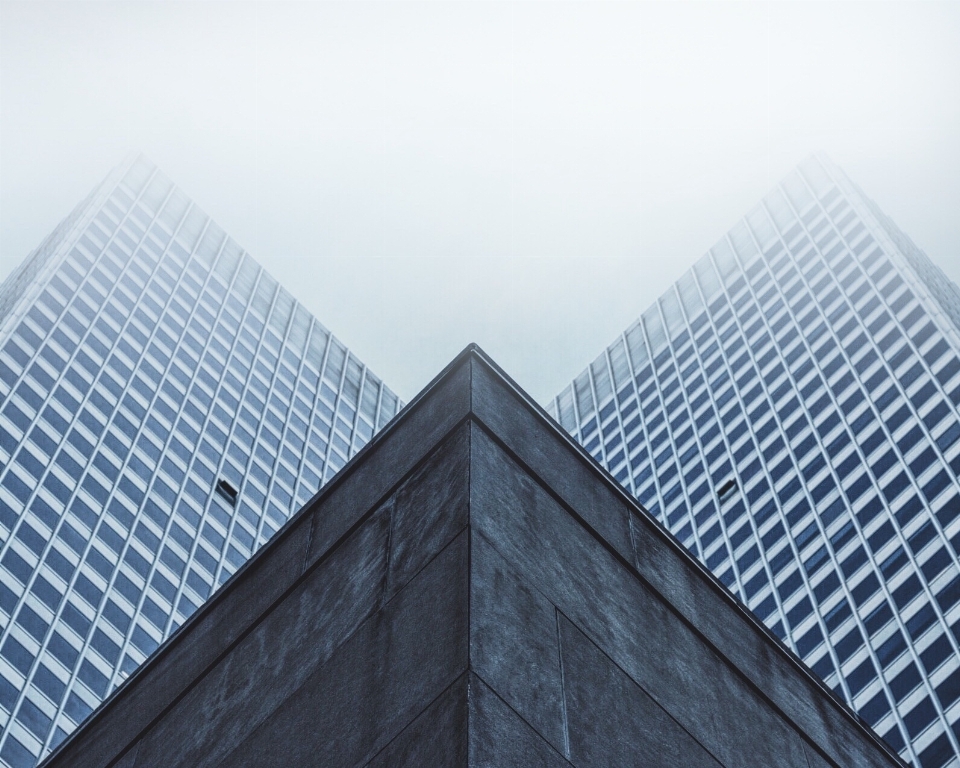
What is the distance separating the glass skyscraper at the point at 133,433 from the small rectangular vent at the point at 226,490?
0.28m

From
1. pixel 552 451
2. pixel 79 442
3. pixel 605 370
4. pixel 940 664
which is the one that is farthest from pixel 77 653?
pixel 605 370

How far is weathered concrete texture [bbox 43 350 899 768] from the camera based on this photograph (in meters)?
6.42

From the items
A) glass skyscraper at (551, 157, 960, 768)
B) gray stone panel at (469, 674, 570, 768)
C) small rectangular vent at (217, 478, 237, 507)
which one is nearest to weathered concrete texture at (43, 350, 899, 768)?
gray stone panel at (469, 674, 570, 768)

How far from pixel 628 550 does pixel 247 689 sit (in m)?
2.87

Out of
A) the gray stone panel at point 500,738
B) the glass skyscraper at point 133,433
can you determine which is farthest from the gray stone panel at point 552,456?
the glass skyscraper at point 133,433

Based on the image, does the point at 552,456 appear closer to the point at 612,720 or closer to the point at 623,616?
the point at 623,616

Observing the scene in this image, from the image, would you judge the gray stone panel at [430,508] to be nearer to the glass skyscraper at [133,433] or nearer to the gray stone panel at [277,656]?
the gray stone panel at [277,656]

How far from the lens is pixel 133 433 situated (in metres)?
94.5

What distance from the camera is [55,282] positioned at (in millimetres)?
100562

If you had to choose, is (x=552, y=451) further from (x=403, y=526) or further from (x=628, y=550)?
(x=403, y=526)

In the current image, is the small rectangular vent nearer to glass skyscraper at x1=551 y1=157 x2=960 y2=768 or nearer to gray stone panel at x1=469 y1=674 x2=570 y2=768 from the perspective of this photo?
glass skyscraper at x1=551 y1=157 x2=960 y2=768

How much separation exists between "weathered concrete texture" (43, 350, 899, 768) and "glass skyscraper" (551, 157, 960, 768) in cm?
6583

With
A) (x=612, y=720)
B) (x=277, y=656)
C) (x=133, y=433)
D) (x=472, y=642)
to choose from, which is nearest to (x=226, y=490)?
(x=133, y=433)

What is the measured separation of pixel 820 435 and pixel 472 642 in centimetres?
9823
